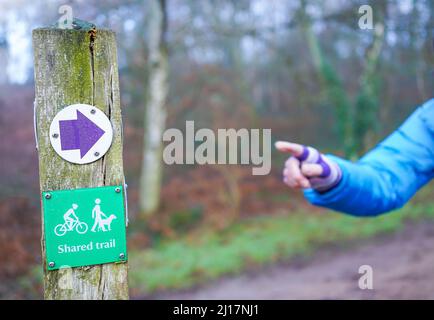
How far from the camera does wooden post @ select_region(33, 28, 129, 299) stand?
1696 mm

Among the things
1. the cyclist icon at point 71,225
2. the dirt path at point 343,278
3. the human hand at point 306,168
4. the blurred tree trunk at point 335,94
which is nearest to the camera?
the cyclist icon at point 71,225

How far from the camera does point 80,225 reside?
169cm

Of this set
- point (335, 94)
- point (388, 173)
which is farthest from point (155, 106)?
point (388, 173)

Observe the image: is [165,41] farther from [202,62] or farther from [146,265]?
[146,265]

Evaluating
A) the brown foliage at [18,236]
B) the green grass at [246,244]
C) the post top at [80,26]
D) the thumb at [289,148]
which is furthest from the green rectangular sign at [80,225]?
the brown foliage at [18,236]

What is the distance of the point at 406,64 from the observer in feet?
50.8

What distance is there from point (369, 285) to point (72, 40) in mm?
5945

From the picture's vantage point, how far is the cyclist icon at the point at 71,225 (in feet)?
5.51

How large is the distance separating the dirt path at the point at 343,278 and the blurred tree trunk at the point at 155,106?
4.21 metres

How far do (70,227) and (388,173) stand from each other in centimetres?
166

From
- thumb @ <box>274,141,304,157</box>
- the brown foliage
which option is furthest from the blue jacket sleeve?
the brown foliage

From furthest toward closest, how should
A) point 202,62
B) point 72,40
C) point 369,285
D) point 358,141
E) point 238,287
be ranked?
point 202,62
point 358,141
point 238,287
point 369,285
point 72,40

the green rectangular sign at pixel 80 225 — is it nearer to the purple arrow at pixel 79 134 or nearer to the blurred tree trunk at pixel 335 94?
the purple arrow at pixel 79 134
